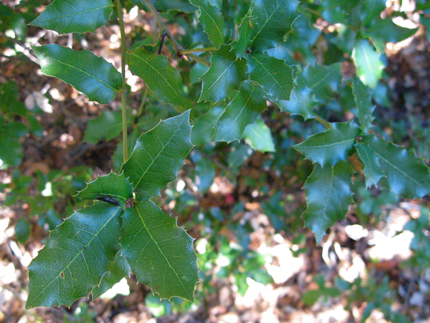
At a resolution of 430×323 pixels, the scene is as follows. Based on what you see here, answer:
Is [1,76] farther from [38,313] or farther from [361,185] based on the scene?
[361,185]

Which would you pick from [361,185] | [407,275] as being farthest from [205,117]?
[407,275]

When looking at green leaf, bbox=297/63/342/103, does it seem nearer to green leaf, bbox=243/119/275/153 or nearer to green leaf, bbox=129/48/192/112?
green leaf, bbox=243/119/275/153

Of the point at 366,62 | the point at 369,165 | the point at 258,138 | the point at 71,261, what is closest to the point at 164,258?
the point at 71,261

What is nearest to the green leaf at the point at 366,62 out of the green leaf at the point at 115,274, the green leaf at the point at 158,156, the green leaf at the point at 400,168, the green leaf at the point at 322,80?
the green leaf at the point at 322,80

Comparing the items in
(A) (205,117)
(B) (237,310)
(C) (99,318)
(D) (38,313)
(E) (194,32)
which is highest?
(E) (194,32)

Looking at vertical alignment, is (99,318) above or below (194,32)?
below

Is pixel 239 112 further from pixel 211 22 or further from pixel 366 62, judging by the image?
pixel 366 62

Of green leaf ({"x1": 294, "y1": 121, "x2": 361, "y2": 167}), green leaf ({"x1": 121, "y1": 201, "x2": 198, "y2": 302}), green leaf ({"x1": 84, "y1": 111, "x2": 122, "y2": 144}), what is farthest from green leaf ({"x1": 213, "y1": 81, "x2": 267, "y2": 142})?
green leaf ({"x1": 84, "y1": 111, "x2": 122, "y2": 144})
